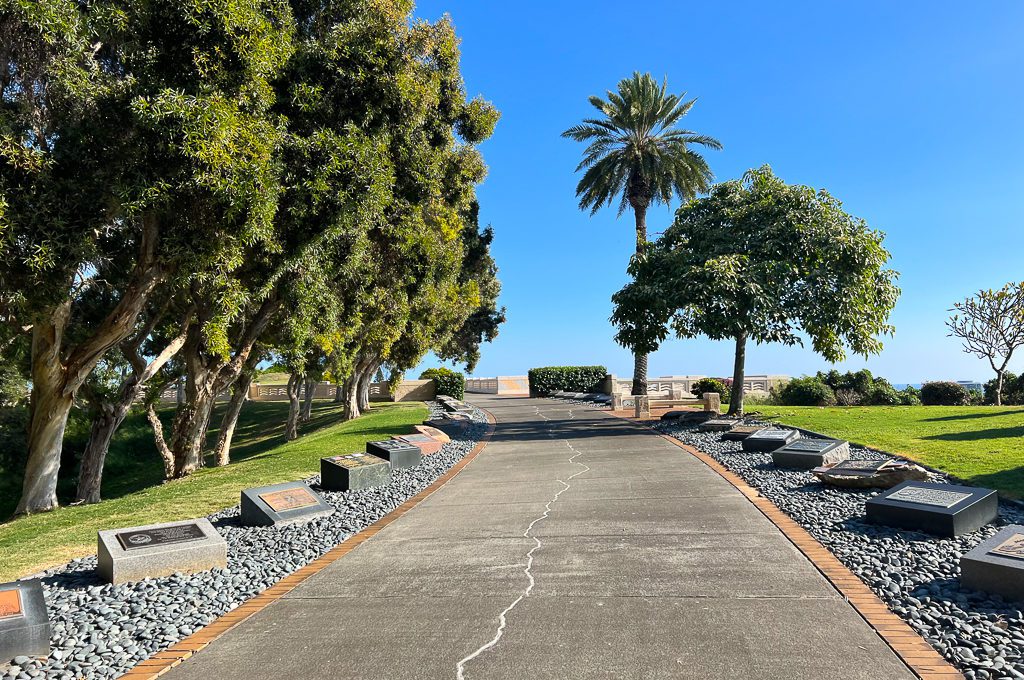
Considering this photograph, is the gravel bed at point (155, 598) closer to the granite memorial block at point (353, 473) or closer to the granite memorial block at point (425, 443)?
the granite memorial block at point (353, 473)

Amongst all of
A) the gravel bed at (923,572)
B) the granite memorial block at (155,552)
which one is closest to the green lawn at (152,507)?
the granite memorial block at (155,552)

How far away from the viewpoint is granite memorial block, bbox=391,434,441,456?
14109 millimetres

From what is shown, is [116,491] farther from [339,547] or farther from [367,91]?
[339,547]

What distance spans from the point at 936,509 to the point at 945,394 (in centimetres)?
2369

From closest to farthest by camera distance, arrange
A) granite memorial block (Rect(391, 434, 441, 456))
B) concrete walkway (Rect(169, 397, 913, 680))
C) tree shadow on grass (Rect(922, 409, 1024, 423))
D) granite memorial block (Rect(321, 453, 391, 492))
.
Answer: concrete walkway (Rect(169, 397, 913, 680))
granite memorial block (Rect(321, 453, 391, 492))
granite memorial block (Rect(391, 434, 441, 456))
tree shadow on grass (Rect(922, 409, 1024, 423))

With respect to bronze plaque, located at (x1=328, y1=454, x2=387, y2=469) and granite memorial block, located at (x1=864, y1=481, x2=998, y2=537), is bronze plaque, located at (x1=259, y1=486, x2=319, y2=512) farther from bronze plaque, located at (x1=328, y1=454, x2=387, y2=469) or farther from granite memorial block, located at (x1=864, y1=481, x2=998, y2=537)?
granite memorial block, located at (x1=864, y1=481, x2=998, y2=537)

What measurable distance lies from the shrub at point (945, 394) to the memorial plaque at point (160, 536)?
28.2 metres

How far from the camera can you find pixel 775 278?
17.3 meters

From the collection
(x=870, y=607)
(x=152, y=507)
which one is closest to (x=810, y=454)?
(x=870, y=607)

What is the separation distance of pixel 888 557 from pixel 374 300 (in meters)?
16.8

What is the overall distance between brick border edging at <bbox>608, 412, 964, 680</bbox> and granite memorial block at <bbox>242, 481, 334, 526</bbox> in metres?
5.79

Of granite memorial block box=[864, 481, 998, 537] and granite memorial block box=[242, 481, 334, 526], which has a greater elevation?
granite memorial block box=[864, 481, 998, 537]

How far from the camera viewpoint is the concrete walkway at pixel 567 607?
3906mm

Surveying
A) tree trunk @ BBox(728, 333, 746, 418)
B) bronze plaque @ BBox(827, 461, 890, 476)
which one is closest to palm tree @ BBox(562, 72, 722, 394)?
tree trunk @ BBox(728, 333, 746, 418)
